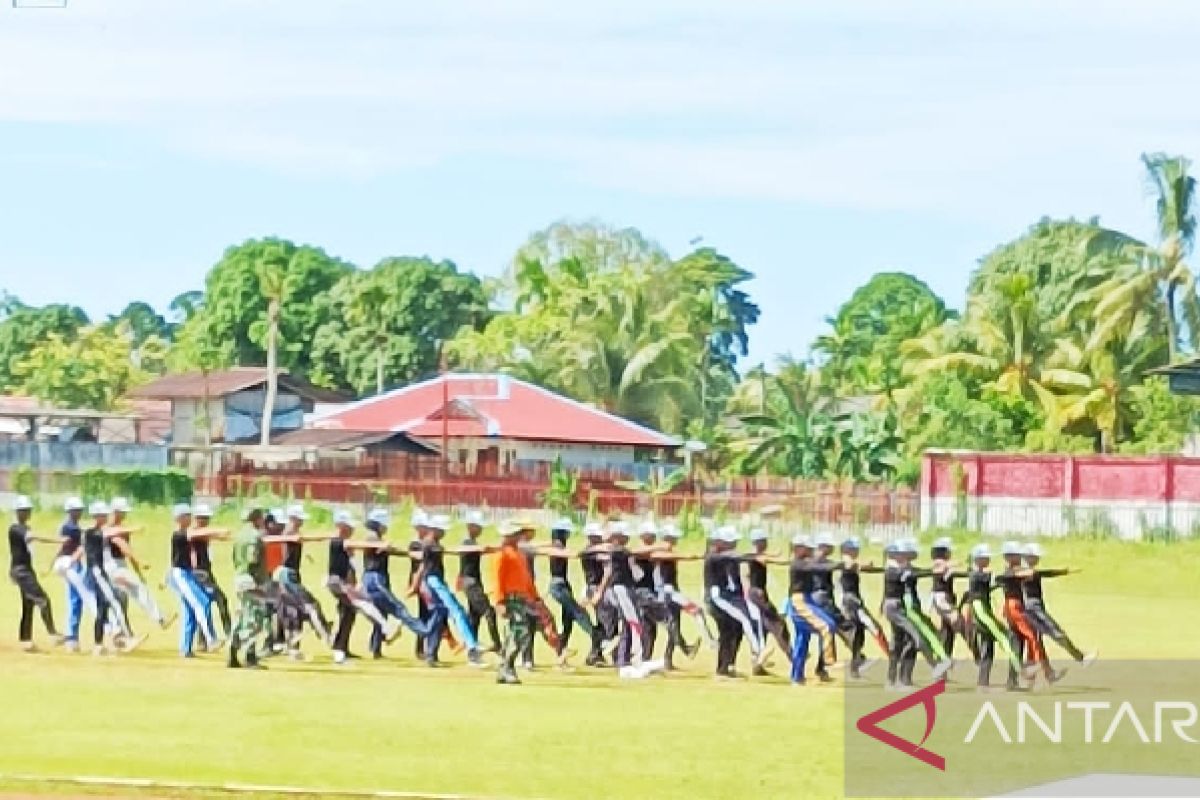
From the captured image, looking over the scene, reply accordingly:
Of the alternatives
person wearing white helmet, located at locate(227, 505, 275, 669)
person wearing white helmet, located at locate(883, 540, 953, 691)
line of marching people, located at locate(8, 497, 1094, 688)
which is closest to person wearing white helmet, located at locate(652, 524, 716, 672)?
line of marching people, located at locate(8, 497, 1094, 688)

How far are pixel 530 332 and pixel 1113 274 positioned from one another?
12990 millimetres

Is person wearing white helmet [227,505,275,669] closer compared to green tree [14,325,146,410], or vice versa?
person wearing white helmet [227,505,275,669]

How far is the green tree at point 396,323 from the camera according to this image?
50188mm

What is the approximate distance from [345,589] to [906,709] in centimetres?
367

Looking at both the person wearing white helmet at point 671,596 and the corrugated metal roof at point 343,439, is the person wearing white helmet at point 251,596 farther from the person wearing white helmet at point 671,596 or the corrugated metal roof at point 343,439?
the corrugated metal roof at point 343,439

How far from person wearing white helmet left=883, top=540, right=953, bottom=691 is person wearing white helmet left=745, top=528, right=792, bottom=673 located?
81cm

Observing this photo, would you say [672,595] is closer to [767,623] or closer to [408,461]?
[767,623]

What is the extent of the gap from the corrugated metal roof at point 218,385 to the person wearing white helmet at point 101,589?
25189 mm

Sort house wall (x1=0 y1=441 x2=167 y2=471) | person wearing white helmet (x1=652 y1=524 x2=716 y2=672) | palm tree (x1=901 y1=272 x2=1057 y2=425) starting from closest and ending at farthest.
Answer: person wearing white helmet (x1=652 y1=524 x2=716 y2=672) < palm tree (x1=901 y1=272 x2=1057 y2=425) < house wall (x1=0 y1=441 x2=167 y2=471)

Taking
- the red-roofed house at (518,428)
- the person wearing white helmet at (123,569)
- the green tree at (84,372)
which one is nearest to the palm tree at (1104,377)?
the red-roofed house at (518,428)

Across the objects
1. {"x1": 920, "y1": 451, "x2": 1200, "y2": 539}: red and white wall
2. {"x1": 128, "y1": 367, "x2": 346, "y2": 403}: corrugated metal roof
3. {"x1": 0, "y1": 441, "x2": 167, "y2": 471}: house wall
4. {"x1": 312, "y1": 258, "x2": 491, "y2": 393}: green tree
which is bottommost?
{"x1": 920, "y1": 451, "x2": 1200, "y2": 539}: red and white wall

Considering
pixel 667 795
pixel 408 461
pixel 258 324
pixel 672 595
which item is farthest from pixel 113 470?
pixel 258 324

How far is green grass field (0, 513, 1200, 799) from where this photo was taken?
514 inches

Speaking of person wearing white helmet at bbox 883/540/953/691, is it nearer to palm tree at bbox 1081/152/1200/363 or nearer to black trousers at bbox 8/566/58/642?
black trousers at bbox 8/566/58/642
